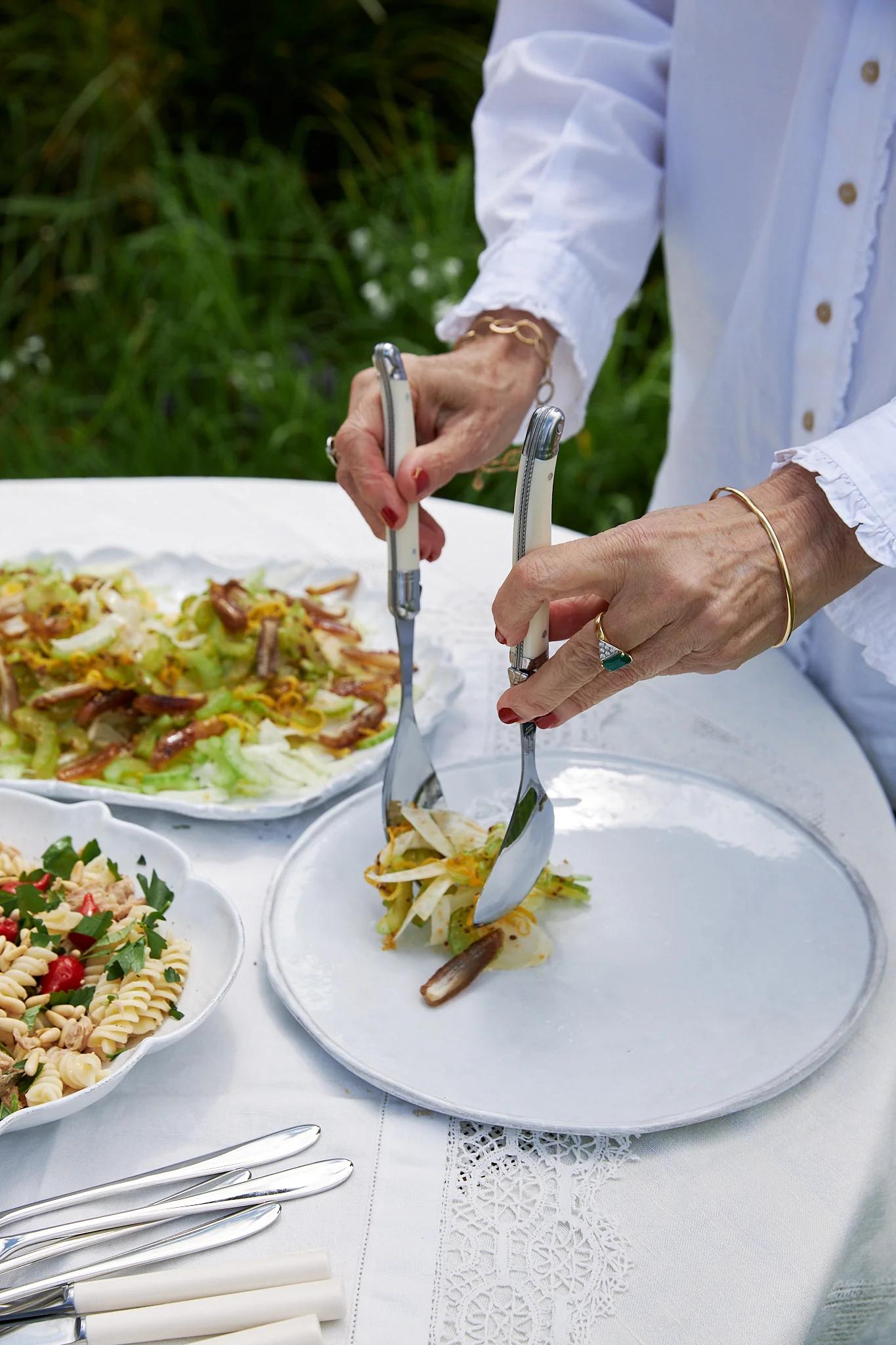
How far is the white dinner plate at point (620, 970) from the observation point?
1045mm

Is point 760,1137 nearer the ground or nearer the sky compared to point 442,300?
nearer the sky

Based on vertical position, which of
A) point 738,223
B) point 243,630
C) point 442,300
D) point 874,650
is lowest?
point 442,300

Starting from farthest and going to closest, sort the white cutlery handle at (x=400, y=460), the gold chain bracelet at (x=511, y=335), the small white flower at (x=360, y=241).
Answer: the small white flower at (x=360, y=241)
the gold chain bracelet at (x=511, y=335)
the white cutlery handle at (x=400, y=460)

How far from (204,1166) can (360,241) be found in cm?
393

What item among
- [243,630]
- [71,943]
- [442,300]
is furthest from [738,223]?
[442,300]

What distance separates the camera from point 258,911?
4.28 ft

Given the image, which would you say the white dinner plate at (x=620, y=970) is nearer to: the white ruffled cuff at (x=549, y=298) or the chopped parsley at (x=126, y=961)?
the chopped parsley at (x=126, y=961)

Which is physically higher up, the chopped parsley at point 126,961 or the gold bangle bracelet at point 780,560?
the gold bangle bracelet at point 780,560

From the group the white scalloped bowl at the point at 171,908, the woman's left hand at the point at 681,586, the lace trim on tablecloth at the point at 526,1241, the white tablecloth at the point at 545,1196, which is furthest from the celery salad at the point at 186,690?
the lace trim on tablecloth at the point at 526,1241

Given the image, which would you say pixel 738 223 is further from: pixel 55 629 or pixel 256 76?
pixel 256 76

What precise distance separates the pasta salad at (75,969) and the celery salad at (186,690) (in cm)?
26

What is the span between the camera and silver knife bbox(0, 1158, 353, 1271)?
0.91 m

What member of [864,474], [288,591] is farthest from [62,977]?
[288,591]

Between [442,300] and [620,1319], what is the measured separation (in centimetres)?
375
